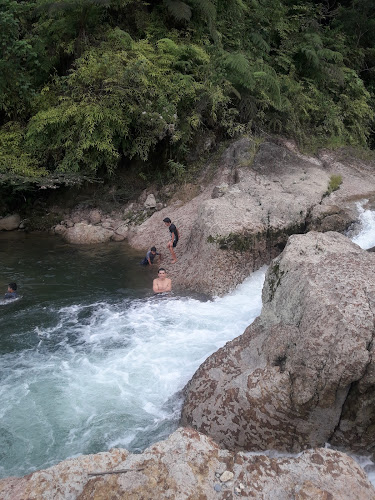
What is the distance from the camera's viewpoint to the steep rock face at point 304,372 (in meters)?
4.44

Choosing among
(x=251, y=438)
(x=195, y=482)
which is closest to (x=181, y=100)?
(x=251, y=438)

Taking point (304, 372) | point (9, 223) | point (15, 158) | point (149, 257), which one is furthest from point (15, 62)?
point (304, 372)

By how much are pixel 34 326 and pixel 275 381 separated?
532cm

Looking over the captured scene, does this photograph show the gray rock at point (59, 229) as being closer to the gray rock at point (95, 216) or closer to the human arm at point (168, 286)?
the gray rock at point (95, 216)

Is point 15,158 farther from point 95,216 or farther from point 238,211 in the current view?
point 238,211

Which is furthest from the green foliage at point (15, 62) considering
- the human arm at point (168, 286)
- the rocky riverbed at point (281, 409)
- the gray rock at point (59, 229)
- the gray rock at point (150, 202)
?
the rocky riverbed at point (281, 409)

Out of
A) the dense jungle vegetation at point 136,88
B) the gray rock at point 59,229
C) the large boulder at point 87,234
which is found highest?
the dense jungle vegetation at point 136,88

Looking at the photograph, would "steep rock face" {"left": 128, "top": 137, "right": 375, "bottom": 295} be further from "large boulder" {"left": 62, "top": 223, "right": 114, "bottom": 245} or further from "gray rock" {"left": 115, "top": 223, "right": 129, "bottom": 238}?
"large boulder" {"left": 62, "top": 223, "right": 114, "bottom": 245}

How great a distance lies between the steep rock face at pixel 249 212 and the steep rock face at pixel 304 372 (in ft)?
12.0

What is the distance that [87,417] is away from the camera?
5520 mm

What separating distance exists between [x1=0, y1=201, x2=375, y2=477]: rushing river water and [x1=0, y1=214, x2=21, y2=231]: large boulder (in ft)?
8.70

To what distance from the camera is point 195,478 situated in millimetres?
3475

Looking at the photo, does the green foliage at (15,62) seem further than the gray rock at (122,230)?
No

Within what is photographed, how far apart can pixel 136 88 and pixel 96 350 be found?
8920mm
